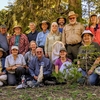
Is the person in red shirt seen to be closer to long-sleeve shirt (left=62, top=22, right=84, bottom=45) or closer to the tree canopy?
long-sleeve shirt (left=62, top=22, right=84, bottom=45)

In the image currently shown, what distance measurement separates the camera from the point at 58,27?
27.7 ft

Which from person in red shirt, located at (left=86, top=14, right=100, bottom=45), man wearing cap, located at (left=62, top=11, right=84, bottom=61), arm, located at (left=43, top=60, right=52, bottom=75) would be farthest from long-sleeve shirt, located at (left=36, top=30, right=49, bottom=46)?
person in red shirt, located at (left=86, top=14, right=100, bottom=45)

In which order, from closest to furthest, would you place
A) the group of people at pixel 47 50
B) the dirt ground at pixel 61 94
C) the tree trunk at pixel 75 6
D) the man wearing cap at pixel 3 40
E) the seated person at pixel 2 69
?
the dirt ground at pixel 61 94 < the group of people at pixel 47 50 < the seated person at pixel 2 69 < the man wearing cap at pixel 3 40 < the tree trunk at pixel 75 6

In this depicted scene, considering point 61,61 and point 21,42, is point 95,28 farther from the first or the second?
point 21,42

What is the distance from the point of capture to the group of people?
7574mm

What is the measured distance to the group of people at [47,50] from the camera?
7.57m

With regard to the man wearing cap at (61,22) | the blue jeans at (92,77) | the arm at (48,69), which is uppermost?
the man wearing cap at (61,22)

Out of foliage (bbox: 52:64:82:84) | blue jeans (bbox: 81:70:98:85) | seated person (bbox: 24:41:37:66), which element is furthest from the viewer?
seated person (bbox: 24:41:37:66)

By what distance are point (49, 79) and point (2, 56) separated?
164 centimetres

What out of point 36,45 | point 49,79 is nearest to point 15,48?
point 36,45

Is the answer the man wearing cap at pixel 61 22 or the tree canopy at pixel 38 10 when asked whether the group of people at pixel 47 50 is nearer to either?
the man wearing cap at pixel 61 22

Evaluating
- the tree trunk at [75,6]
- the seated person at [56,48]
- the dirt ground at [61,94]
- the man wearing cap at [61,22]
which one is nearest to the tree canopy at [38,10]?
the tree trunk at [75,6]

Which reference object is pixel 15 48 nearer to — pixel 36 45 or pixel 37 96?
pixel 36 45

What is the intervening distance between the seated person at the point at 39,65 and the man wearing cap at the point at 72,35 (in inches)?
29.8
